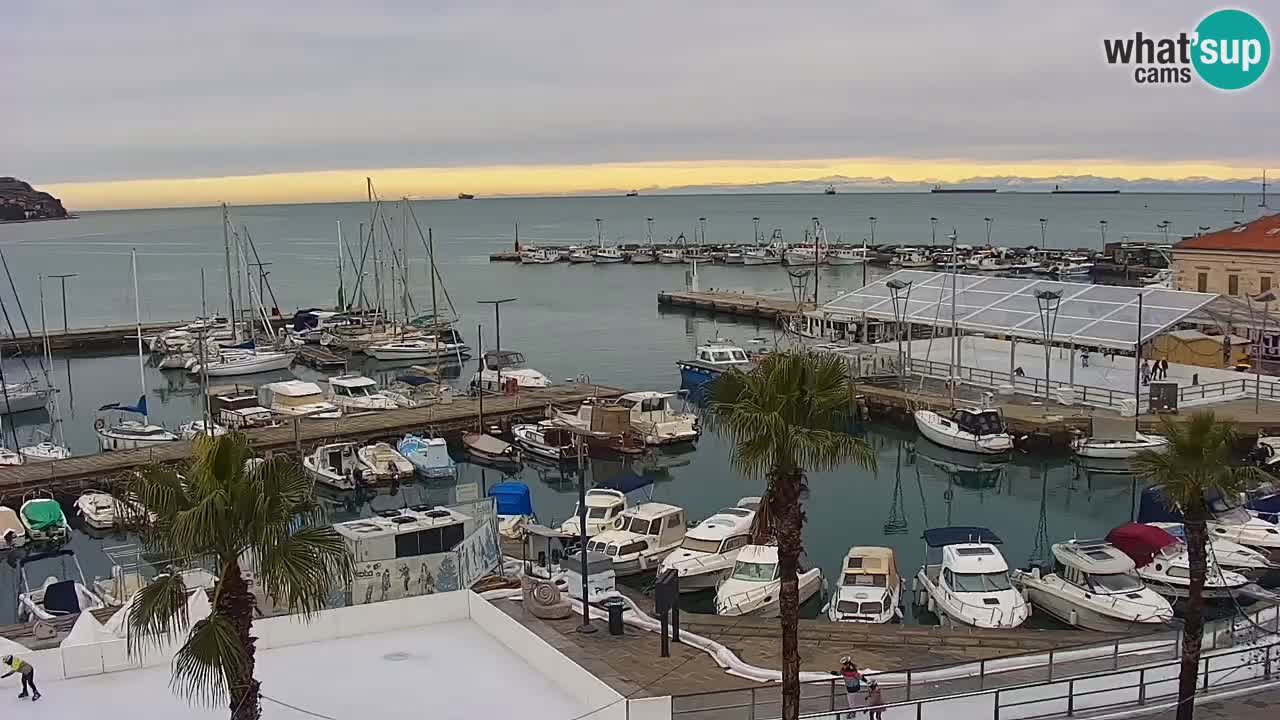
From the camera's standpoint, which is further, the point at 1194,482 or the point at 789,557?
the point at 1194,482

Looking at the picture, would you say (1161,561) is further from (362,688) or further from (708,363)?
(708,363)

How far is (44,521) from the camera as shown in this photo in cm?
3816

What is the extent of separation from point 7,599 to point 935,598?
87.9ft

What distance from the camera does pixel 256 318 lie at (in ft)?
323

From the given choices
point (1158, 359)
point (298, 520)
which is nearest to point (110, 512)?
point (298, 520)

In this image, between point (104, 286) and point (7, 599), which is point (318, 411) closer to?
point (7, 599)

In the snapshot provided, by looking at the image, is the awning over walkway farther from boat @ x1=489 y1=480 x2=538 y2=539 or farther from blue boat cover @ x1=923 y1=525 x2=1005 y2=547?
boat @ x1=489 y1=480 x2=538 y2=539

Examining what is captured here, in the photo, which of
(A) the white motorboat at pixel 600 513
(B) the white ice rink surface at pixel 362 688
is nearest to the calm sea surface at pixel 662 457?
(A) the white motorboat at pixel 600 513

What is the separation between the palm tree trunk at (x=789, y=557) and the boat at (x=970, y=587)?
42.7ft

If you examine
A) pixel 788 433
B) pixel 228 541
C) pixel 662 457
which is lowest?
pixel 662 457

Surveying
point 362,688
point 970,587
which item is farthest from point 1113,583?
point 362,688

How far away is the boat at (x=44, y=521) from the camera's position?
38.0m

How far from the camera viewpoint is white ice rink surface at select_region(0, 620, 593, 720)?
1523 cm

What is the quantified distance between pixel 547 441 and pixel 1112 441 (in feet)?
74.1
